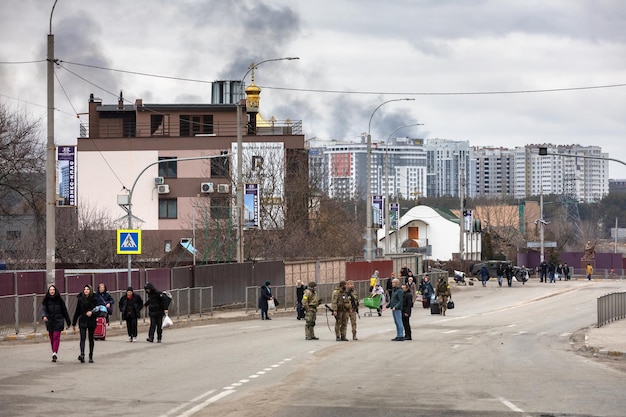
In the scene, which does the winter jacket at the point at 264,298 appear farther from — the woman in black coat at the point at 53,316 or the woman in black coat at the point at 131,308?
the woman in black coat at the point at 53,316

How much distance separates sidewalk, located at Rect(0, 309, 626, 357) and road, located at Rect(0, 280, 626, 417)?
80 centimetres

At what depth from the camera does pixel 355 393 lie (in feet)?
56.3

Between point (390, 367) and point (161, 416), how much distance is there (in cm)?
863

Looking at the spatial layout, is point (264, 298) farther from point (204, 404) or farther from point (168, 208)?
point (168, 208)

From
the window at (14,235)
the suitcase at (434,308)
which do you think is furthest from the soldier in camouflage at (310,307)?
the window at (14,235)

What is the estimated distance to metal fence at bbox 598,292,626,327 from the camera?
37688 millimetres

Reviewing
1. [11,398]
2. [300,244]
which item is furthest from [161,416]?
[300,244]

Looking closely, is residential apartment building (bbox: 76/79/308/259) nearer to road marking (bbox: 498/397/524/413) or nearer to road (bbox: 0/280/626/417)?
road (bbox: 0/280/626/417)

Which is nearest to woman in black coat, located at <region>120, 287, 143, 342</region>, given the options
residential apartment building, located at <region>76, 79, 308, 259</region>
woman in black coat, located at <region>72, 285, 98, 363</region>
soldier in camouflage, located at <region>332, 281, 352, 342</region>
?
soldier in camouflage, located at <region>332, 281, 352, 342</region>

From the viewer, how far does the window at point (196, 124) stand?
8894 cm

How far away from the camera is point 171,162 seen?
86.8m

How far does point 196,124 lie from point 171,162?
4.30 metres

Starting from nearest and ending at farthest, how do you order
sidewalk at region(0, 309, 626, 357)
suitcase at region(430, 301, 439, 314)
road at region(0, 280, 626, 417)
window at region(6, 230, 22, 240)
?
road at region(0, 280, 626, 417)
sidewalk at region(0, 309, 626, 357)
suitcase at region(430, 301, 439, 314)
window at region(6, 230, 22, 240)

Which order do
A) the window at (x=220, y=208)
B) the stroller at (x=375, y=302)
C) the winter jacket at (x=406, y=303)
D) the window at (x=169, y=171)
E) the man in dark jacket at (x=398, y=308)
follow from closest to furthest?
the man in dark jacket at (x=398, y=308) < the winter jacket at (x=406, y=303) < the stroller at (x=375, y=302) < the window at (x=220, y=208) < the window at (x=169, y=171)
